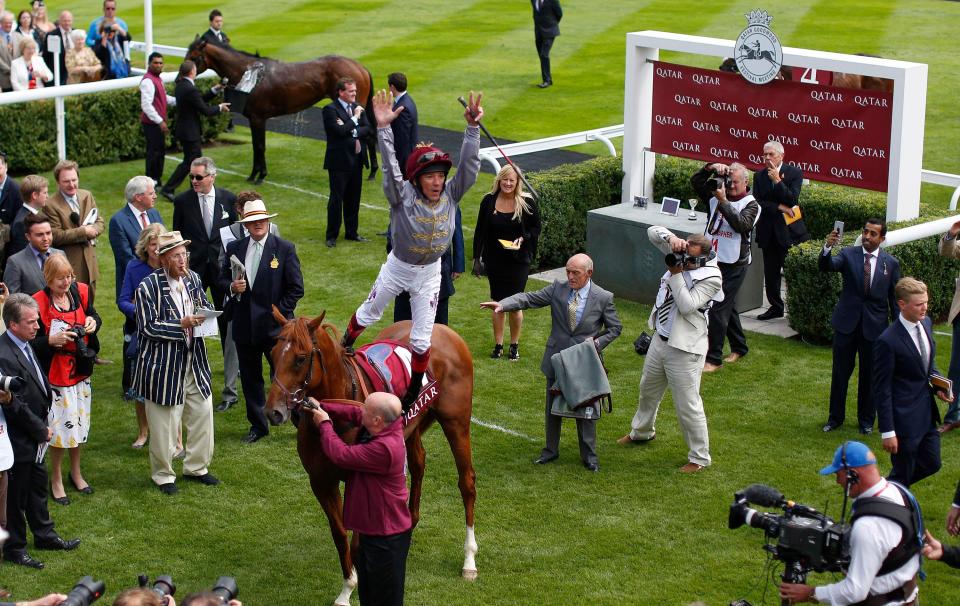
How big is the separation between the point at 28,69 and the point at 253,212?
A: 11.7 meters

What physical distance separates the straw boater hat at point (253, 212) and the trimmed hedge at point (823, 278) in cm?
528

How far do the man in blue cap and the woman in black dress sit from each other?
5918 mm

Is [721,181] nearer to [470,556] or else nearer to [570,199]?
[570,199]

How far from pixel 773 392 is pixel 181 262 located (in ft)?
17.4

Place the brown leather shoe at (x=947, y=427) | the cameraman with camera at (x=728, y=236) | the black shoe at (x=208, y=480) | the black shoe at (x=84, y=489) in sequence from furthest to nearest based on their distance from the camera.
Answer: the cameraman with camera at (x=728, y=236), the brown leather shoe at (x=947, y=427), the black shoe at (x=208, y=480), the black shoe at (x=84, y=489)

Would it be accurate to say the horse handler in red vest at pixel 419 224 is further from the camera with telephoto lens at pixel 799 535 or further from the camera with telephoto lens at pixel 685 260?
the camera with telephoto lens at pixel 799 535

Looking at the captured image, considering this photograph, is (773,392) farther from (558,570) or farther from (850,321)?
(558,570)

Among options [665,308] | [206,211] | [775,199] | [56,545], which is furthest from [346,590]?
[775,199]

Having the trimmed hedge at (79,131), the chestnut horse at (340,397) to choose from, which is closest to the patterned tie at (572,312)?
the chestnut horse at (340,397)

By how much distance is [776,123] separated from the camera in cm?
1339

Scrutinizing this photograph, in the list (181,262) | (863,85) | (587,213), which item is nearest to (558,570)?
(181,262)

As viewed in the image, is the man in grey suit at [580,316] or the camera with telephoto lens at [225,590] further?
the man in grey suit at [580,316]

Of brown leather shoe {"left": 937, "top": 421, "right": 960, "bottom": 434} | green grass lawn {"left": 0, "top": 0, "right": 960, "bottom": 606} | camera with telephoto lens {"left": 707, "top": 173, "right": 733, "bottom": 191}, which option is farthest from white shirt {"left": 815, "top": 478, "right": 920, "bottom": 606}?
camera with telephoto lens {"left": 707, "top": 173, "right": 733, "bottom": 191}

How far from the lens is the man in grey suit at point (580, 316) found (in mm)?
9648
